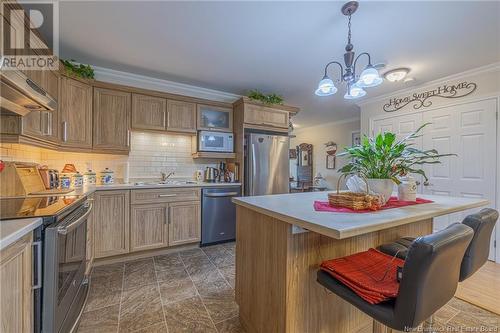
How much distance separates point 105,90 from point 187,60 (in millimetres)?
1130

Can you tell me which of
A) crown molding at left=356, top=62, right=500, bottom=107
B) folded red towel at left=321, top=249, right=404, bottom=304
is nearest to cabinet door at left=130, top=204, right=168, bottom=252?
folded red towel at left=321, top=249, right=404, bottom=304

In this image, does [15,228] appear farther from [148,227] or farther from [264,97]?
[264,97]

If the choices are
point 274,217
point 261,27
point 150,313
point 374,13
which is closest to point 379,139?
point 274,217

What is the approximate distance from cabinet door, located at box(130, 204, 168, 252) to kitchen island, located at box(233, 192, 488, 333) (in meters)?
1.72

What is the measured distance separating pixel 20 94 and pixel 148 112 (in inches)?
67.5

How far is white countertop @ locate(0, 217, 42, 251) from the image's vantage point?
84 cm

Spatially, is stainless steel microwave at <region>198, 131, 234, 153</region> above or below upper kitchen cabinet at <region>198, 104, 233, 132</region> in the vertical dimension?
below

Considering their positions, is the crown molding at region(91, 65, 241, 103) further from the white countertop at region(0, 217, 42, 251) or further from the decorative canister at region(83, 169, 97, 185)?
the white countertop at region(0, 217, 42, 251)

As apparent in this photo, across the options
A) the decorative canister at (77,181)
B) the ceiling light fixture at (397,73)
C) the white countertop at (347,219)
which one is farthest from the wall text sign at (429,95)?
the decorative canister at (77,181)

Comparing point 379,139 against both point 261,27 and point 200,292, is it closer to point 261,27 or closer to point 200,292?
point 261,27

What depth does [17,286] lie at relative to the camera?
98cm

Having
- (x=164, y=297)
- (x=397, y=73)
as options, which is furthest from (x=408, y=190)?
(x=164, y=297)

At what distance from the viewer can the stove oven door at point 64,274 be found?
1158 millimetres

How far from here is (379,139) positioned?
1.52m
